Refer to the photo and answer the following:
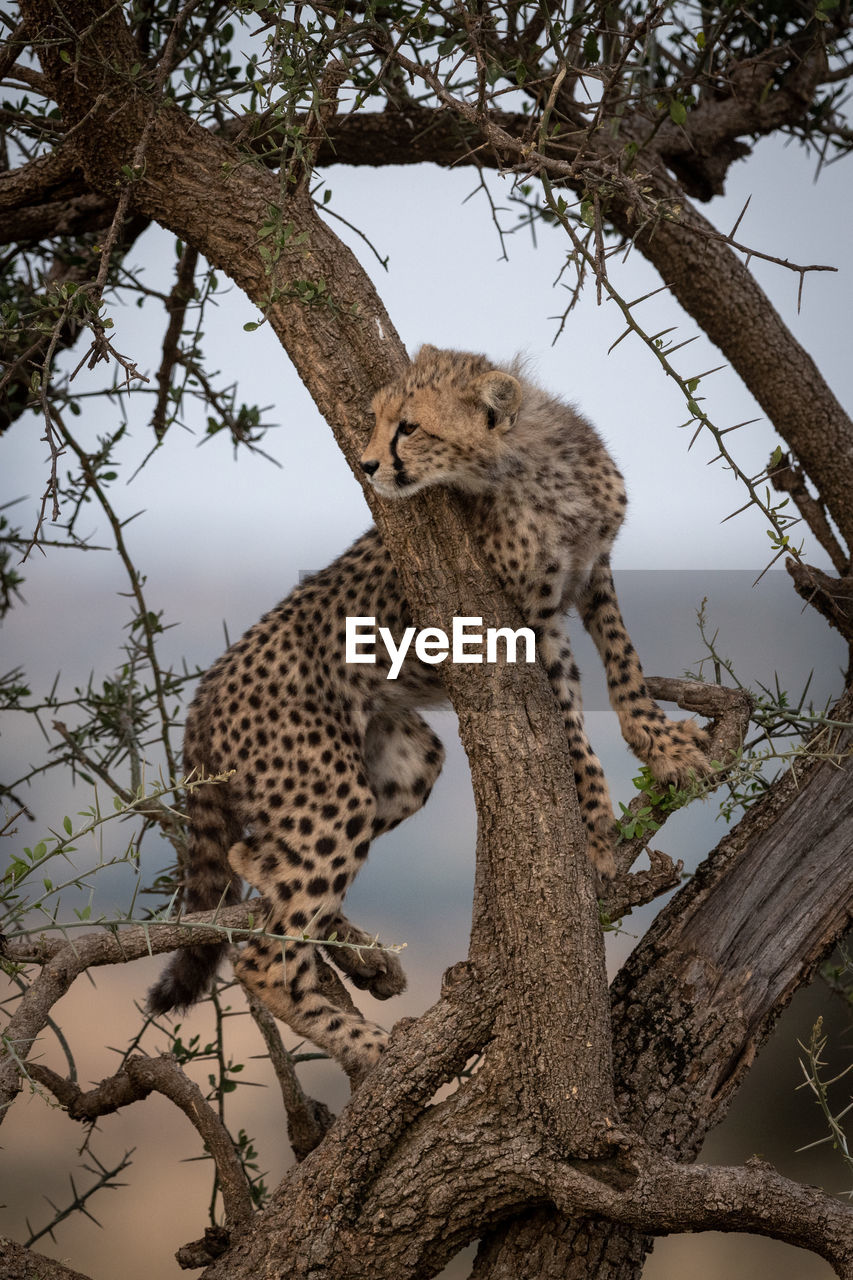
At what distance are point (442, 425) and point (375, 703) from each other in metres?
0.73

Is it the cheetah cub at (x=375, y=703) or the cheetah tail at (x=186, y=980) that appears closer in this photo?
the cheetah cub at (x=375, y=703)

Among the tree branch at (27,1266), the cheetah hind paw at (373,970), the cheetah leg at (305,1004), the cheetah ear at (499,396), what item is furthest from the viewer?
the cheetah hind paw at (373,970)

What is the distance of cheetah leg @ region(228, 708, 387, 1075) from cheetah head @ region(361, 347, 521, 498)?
65 centimetres

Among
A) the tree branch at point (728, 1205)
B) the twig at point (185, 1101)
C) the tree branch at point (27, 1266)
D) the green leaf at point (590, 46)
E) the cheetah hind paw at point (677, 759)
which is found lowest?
the tree branch at point (728, 1205)

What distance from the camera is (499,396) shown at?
8.41 feet

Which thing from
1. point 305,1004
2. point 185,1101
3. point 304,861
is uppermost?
point 304,861

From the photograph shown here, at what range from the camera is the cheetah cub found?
257 centimetres

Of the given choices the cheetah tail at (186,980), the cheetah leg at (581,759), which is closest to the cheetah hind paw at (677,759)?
the cheetah leg at (581,759)

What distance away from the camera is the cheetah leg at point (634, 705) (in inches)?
102

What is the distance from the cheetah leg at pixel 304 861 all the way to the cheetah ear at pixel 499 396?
745 millimetres

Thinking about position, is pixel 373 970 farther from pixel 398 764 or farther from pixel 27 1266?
pixel 27 1266

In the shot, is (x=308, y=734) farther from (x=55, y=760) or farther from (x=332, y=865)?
(x=55, y=760)

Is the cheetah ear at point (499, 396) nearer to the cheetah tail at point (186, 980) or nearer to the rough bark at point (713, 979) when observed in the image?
the rough bark at point (713, 979)

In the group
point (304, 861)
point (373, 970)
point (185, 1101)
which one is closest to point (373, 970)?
point (373, 970)
